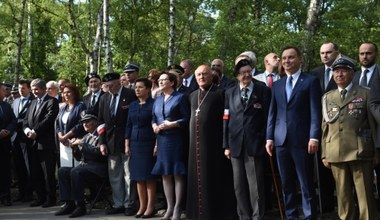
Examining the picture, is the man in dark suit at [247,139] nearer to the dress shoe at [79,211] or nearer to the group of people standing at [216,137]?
the group of people standing at [216,137]

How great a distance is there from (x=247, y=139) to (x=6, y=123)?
16.3ft

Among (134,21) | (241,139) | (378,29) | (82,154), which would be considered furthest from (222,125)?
(378,29)

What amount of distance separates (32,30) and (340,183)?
30336 millimetres

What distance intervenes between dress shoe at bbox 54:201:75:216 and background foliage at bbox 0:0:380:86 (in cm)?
944

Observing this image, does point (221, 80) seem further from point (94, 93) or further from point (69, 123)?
point (69, 123)

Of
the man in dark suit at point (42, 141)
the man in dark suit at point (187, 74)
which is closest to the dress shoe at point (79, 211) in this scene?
the man in dark suit at point (42, 141)

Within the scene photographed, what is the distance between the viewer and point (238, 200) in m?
6.45

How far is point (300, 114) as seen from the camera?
5.92m

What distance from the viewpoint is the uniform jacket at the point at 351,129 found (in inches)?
215

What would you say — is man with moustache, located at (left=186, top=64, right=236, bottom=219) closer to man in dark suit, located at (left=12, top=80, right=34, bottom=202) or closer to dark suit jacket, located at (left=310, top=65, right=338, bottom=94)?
dark suit jacket, located at (left=310, top=65, right=338, bottom=94)

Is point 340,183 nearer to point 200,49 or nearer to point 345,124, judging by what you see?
point 345,124

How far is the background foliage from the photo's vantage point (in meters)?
19.2

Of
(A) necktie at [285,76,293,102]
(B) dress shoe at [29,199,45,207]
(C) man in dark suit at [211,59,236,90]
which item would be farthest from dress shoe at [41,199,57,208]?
(A) necktie at [285,76,293,102]

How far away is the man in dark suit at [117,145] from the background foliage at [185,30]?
28.2 feet
